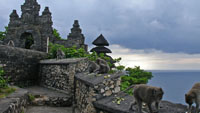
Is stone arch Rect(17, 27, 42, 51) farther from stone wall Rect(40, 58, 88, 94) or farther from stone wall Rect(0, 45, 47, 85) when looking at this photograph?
stone wall Rect(40, 58, 88, 94)

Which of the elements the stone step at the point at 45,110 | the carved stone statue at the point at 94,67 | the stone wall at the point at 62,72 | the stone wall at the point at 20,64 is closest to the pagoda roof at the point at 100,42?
the stone wall at the point at 20,64

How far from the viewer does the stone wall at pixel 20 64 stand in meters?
10.9

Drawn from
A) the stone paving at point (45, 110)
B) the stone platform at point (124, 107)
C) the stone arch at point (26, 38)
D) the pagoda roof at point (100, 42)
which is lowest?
the stone paving at point (45, 110)

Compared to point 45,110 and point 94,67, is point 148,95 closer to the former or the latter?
point 94,67

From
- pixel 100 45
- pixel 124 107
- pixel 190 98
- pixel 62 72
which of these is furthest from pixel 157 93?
pixel 100 45

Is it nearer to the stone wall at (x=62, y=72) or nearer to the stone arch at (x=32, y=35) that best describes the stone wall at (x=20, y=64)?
the stone wall at (x=62, y=72)

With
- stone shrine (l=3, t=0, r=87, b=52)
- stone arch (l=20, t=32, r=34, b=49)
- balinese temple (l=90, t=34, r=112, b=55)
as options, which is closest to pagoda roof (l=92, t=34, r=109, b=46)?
balinese temple (l=90, t=34, r=112, b=55)

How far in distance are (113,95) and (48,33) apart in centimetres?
1569

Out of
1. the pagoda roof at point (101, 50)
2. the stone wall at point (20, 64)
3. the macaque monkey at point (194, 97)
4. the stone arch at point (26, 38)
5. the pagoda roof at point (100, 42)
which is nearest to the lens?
the macaque monkey at point (194, 97)

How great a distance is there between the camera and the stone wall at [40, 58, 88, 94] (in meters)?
9.45

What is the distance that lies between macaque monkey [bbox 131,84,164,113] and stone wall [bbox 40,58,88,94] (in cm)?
573

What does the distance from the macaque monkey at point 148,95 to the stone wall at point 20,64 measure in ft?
31.1

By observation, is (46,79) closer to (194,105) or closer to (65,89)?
(65,89)

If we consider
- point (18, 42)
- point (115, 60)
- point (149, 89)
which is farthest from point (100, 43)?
point (149, 89)
